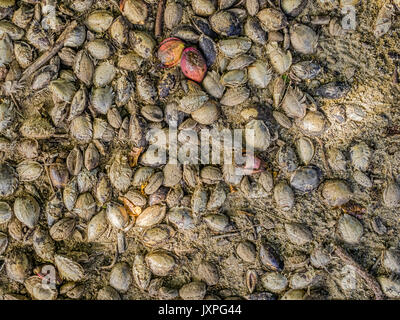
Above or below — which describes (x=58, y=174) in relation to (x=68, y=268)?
above

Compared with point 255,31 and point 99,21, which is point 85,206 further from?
point 255,31

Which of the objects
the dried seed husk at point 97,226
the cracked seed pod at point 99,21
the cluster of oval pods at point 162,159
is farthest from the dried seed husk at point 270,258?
the cracked seed pod at point 99,21

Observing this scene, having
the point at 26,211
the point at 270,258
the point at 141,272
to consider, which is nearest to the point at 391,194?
the point at 270,258

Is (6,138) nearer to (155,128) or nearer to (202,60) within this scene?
(155,128)

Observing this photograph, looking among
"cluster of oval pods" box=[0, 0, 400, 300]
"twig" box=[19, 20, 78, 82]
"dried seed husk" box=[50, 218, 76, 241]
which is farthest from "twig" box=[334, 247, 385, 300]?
"twig" box=[19, 20, 78, 82]

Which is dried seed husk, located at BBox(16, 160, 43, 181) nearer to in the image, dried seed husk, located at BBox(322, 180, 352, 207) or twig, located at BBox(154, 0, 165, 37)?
twig, located at BBox(154, 0, 165, 37)

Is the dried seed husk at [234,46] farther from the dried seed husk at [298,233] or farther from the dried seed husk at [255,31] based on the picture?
the dried seed husk at [298,233]

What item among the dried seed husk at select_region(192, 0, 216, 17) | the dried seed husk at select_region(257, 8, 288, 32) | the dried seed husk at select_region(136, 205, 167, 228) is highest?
the dried seed husk at select_region(192, 0, 216, 17)
